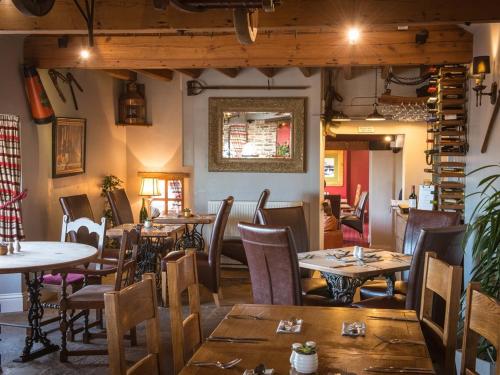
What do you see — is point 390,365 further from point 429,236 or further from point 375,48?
point 375,48

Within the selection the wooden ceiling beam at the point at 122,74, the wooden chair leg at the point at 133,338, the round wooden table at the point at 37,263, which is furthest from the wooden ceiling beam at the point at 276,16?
the wooden ceiling beam at the point at 122,74

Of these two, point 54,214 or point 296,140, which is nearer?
point 54,214

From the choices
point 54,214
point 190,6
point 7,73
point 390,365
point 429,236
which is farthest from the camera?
point 54,214

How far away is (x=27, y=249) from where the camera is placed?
4.86 metres

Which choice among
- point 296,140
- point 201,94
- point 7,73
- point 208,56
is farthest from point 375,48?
point 7,73

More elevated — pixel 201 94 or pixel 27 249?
pixel 201 94

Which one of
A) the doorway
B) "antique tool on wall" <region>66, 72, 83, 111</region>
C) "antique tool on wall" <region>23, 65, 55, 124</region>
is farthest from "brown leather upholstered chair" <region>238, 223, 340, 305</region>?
the doorway

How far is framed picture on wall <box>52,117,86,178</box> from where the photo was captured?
6.96m

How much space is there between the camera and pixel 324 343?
8.38ft

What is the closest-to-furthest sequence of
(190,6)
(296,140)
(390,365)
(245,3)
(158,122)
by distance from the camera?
(390,365)
(245,3)
(190,6)
(296,140)
(158,122)

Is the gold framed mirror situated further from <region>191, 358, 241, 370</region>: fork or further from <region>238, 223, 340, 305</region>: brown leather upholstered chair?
<region>191, 358, 241, 370</region>: fork

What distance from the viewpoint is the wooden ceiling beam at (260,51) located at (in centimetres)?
603

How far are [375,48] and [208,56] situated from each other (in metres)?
1.61

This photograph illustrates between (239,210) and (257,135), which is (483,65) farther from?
(239,210)
